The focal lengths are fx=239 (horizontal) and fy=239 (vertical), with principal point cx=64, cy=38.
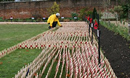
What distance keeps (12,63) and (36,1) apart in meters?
24.1

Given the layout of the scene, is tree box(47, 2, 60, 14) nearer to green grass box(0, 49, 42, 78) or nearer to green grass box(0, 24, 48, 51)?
green grass box(0, 24, 48, 51)

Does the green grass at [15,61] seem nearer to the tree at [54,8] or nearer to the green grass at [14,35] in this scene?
the green grass at [14,35]

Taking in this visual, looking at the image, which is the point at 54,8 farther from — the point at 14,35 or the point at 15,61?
the point at 15,61

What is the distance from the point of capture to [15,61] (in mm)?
5809

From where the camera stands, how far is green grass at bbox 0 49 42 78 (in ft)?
15.8

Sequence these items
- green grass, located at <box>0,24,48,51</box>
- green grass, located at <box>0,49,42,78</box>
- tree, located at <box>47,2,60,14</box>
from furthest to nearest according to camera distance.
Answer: tree, located at <box>47,2,60,14</box> < green grass, located at <box>0,24,48,51</box> < green grass, located at <box>0,49,42,78</box>

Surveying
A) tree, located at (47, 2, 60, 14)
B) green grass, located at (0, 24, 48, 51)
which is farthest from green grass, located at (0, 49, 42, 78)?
tree, located at (47, 2, 60, 14)

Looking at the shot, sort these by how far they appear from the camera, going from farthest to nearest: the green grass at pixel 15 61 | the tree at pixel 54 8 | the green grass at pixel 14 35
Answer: the tree at pixel 54 8
the green grass at pixel 14 35
the green grass at pixel 15 61

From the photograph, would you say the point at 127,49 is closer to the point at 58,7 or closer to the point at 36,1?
the point at 58,7

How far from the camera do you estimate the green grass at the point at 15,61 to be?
4.81 metres

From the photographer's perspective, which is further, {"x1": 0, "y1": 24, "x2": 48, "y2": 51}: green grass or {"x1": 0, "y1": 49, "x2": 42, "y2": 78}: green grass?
{"x1": 0, "y1": 24, "x2": 48, "y2": 51}: green grass

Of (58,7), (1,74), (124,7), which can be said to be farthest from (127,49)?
(58,7)

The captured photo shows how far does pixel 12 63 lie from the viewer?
5605mm

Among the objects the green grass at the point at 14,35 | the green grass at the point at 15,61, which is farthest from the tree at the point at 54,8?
the green grass at the point at 15,61
